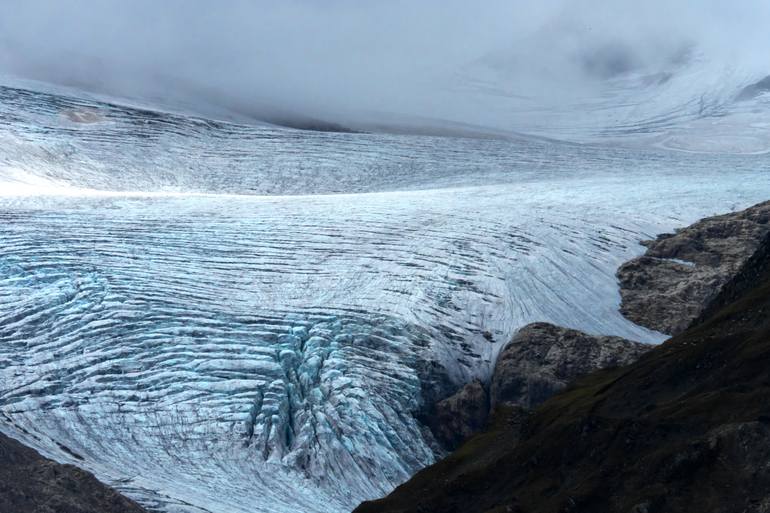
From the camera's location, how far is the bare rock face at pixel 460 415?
1168 inches

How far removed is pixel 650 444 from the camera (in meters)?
18.6

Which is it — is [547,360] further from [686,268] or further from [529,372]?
[686,268]

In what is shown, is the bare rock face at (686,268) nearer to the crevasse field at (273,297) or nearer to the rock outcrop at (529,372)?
the crevasse field at (273,297)

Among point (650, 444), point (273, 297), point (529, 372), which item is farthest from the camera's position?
point (273, 297)

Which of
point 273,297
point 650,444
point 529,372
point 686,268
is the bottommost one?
point 529,372

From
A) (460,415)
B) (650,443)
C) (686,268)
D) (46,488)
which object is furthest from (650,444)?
(686,268)

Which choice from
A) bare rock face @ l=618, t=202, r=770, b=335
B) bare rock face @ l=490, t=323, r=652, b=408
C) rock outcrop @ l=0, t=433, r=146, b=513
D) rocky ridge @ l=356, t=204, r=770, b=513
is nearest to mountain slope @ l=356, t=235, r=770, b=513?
rocky ridge @ l=356, t=204, r=770, b=513

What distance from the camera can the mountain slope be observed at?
16672 mm

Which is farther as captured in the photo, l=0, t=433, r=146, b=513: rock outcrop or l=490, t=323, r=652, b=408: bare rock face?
l=490, t=323, r=652, b=408: bare rock face

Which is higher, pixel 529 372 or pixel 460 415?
pixel 529 372

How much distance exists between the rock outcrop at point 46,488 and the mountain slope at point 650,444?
4904 millimetres

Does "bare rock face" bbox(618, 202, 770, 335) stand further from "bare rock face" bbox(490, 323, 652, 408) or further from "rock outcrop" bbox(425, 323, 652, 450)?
"rock outcrop" bbox(425, 323, 652, 450)

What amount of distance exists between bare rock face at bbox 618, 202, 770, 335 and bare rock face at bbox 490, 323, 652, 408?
246cm

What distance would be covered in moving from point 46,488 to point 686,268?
2095 centimetres
